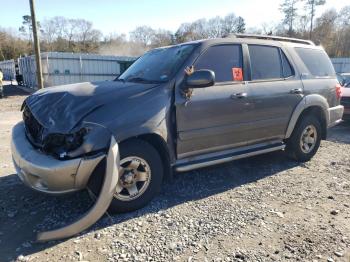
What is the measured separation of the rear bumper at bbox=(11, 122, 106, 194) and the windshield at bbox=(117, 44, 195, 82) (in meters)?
1.43

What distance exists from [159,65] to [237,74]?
3.62 ft

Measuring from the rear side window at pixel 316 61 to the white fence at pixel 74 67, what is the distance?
49.7 ft

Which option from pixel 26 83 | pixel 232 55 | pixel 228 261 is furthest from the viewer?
pixel 26 83

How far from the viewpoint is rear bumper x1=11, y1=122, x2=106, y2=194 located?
10.3 ft

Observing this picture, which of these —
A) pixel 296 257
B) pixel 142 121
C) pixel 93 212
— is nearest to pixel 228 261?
pixel 296 257

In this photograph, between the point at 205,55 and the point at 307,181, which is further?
the point at 307,181

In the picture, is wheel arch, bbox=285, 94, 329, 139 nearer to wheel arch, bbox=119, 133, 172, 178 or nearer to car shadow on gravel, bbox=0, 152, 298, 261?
car shadow on gravel, bbox=0, 152, 298, 261

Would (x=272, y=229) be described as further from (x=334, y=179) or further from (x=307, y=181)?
(x=334, y=179)

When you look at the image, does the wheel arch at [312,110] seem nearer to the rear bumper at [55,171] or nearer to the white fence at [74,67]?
the rear bumper at [55,171]

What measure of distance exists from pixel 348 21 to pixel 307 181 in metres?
68.5

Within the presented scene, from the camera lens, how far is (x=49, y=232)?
3117 millimetres

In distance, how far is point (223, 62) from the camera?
4.45m

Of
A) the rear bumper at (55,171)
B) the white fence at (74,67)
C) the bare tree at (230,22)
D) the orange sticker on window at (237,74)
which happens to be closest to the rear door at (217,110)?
the orange sticker on window at (237,74)

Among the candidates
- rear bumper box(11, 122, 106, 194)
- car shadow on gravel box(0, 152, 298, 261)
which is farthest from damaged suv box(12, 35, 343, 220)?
car shadow on gravel box(0, 152, 298, 261)
